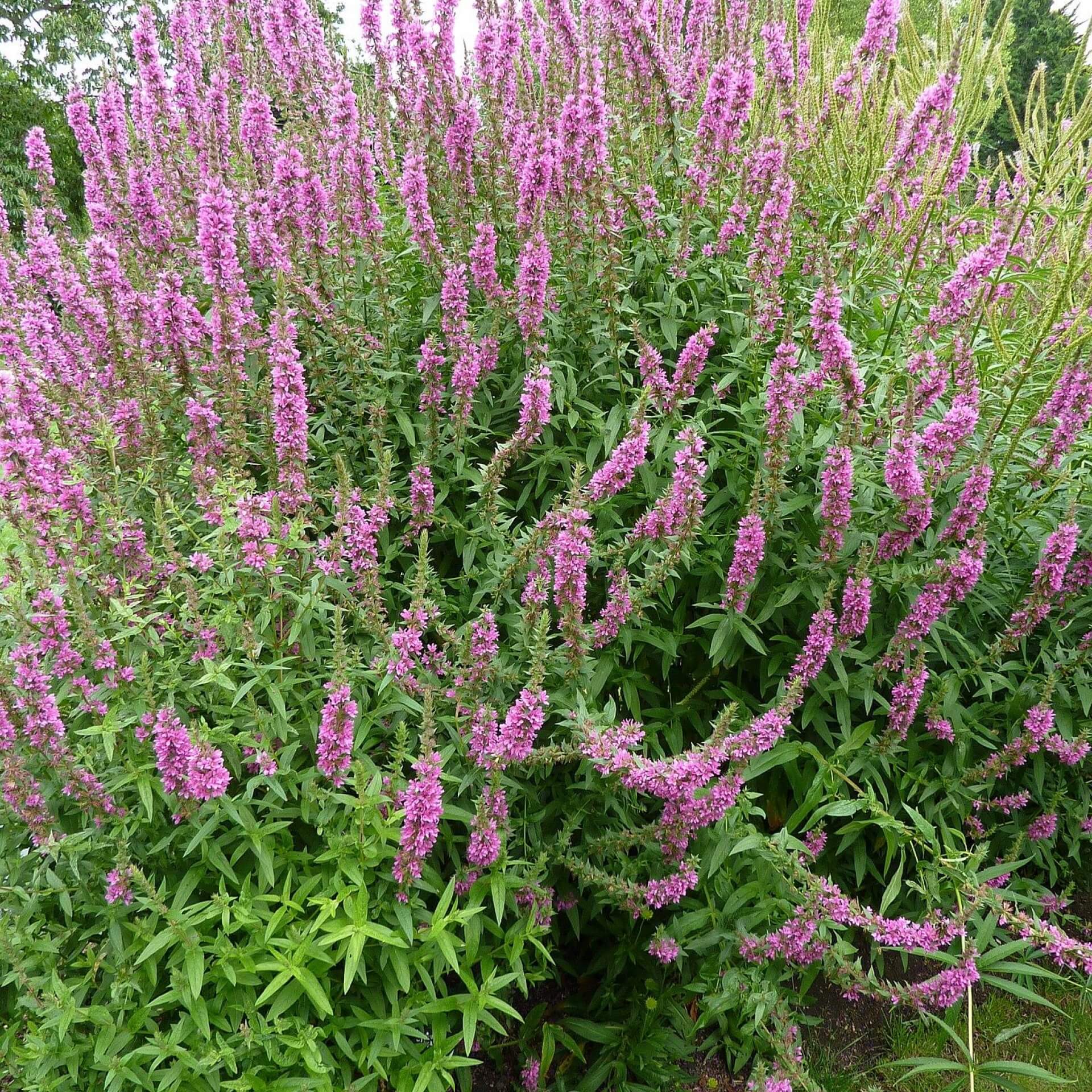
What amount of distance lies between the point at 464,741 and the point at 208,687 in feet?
3.43

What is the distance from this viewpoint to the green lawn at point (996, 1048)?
13.1ft

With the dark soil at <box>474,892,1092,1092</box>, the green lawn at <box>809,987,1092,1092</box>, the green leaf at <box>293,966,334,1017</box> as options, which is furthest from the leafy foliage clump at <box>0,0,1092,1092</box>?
the green lawn at <box>809,987,1092,1092</box>

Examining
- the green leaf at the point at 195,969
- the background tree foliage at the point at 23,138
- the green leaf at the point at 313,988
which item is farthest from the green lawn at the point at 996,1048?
the background tree foliage at the point at 23,138

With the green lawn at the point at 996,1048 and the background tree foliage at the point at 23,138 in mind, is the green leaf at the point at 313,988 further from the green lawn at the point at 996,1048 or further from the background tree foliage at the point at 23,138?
the background tree foliage at the point at 23,138

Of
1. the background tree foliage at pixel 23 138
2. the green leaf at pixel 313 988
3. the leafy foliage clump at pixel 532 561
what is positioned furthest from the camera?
the background tree foliage at pixel 23 138

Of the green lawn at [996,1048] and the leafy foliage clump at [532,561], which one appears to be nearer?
the leafy foliage clump at [532,561]

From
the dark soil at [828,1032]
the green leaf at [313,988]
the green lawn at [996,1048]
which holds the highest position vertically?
the green leaf at [313,988]

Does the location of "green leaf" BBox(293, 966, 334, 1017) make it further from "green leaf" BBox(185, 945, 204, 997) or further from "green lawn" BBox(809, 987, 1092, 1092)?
"green lawn" BBox(809, 987, 1092, 1092)

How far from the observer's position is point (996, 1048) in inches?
168

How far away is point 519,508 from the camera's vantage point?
187 inches

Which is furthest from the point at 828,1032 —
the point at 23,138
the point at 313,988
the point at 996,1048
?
the point at 23,138

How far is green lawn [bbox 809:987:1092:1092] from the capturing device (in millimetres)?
4004

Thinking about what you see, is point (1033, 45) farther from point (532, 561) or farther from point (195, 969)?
point (195, 969)

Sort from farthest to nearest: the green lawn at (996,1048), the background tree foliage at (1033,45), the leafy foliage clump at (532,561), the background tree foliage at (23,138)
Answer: the background tree foliage at (1033,45)
the background tree foliage at (23,138)
the green lawn at (996,1048)
the leafy foliage clump at (532,561)
